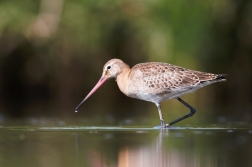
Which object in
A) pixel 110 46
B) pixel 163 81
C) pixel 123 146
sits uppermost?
pixel 110 46

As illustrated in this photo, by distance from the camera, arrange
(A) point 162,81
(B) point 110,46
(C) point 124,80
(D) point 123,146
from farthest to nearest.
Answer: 1. (B) point 110,46
2. (C) point 124,80
3. (A) point 162,81
4. (D) point 123,146

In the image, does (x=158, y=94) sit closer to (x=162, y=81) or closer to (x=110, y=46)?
(x=162, y=81)

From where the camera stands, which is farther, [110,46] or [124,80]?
[110,46]

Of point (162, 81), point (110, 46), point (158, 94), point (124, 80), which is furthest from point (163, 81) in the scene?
point (110, 46)

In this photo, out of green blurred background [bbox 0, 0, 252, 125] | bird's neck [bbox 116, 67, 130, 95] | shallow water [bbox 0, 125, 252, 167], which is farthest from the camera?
green blurred background [bbox 0, 0, 252, 125]

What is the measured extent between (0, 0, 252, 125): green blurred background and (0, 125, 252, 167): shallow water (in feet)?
14.1

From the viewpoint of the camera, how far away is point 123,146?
8.82 meters

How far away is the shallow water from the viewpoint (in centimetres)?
775

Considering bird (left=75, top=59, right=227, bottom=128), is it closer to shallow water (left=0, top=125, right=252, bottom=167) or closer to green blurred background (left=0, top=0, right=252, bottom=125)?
shallow water (left=0, top=125, right=252, bottom=167)

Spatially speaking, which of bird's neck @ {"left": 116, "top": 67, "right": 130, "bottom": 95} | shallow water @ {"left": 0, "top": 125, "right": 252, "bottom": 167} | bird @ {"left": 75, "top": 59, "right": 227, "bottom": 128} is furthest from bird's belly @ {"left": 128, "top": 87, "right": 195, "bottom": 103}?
shallow water @ {"left": 0, "top": 125, "right": 252, "bottom": 167}

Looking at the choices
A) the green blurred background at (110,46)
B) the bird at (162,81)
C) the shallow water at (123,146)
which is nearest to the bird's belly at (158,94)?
the bird at (162,81)

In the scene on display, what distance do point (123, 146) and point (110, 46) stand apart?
27.7 feet

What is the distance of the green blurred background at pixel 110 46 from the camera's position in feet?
51.8

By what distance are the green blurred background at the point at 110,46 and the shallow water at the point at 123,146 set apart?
14.1ft
